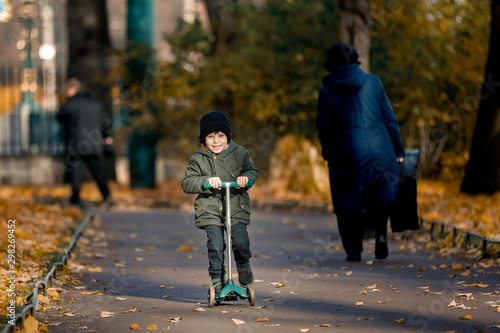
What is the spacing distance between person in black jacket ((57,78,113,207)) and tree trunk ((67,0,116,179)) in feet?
19.9

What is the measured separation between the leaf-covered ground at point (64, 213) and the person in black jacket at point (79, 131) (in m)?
0.73

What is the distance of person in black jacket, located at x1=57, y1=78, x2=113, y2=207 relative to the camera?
1662 cm

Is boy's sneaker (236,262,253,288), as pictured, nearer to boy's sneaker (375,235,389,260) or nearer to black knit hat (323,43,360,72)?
boy's sneaker (375,235,389,260)

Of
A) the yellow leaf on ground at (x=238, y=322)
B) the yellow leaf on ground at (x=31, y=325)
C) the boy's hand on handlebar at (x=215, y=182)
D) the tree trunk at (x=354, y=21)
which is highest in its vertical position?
the tree trunk at (x=354, y=21)

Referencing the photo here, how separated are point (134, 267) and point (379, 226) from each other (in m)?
2.46

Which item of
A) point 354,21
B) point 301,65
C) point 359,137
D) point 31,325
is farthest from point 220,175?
point 301,65

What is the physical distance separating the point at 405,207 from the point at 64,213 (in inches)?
265

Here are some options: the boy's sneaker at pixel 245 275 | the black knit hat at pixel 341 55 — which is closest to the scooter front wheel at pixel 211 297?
the boy's sneaker at pixel 245 275

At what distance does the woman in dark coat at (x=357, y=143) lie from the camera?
384 inches

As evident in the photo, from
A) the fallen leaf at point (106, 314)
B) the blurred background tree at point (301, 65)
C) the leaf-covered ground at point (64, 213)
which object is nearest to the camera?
the fallen leaf at point (106, 314)

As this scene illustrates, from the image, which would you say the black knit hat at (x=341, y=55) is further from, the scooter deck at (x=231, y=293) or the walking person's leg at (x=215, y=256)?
the scooter deck at (x=231, y=293)

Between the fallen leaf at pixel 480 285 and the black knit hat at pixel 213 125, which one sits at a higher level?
the black knit hat at pixel 213 125

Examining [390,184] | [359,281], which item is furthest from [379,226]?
[359,281]

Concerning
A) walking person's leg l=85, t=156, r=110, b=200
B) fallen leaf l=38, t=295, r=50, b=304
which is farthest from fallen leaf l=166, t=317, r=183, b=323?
walking person's leg l=85, t=156, r=110, b=200
